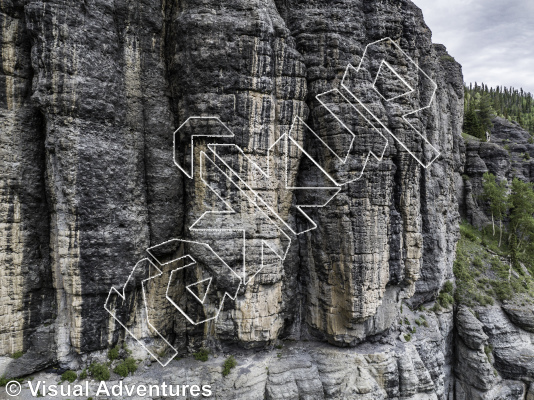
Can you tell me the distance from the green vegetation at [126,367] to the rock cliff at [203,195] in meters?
0.54

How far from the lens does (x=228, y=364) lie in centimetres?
1580

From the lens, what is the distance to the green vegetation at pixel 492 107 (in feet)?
134

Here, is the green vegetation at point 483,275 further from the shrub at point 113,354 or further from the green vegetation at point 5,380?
the green vegetation at point 5,380

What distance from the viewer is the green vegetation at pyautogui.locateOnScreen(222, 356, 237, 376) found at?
15.6 metres

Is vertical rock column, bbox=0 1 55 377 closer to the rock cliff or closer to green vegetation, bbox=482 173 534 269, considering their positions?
the rock cliff

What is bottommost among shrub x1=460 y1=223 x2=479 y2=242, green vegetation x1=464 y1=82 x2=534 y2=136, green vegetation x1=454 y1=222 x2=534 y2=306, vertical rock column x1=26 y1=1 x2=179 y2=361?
green vegetation x1=454 y1=222 x2=534 y2=306

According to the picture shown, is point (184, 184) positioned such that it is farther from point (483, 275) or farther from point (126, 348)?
point (483, 275)

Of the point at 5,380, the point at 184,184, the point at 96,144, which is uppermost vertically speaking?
the point at 96,144

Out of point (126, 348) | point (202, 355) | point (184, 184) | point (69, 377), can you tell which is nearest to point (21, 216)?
point (184, 184)

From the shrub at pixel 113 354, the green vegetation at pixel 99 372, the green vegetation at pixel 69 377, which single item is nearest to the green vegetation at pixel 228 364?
the shrub at pixel 113 354

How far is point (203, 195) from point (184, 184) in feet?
5.40

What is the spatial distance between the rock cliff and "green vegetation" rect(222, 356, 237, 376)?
1.09ft

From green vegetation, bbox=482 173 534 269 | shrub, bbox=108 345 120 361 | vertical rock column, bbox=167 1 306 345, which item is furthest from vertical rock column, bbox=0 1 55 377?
green vegetation, bbox=482 173 534 269

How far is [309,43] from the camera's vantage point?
55.7 feet
